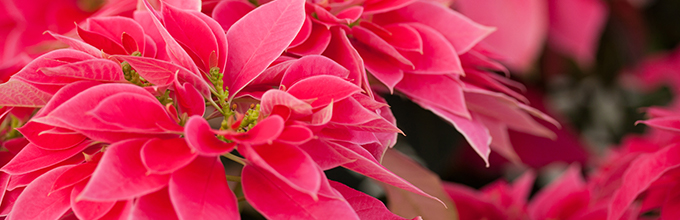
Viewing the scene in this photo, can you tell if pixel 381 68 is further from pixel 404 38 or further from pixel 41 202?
pixel 41 202

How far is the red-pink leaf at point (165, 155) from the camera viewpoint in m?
0.18

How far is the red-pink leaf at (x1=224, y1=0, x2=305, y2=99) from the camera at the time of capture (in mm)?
227

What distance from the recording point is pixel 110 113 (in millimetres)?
182

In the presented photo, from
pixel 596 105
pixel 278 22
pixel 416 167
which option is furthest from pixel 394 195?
pixel 596 105

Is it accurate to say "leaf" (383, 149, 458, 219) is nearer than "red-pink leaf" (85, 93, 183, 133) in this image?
No

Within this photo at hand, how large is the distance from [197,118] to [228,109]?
37 mm

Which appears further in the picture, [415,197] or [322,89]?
[415,197]

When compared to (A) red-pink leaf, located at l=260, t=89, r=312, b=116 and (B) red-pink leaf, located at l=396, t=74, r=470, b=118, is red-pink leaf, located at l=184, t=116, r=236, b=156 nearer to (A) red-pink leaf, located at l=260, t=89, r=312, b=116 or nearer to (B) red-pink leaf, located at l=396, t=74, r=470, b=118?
(A) red-pink leaf, located at l=260, t=89, r=312, b=116

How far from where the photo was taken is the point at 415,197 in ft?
1.05

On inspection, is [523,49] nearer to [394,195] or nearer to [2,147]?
[394,195]

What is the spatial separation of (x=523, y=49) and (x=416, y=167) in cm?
20

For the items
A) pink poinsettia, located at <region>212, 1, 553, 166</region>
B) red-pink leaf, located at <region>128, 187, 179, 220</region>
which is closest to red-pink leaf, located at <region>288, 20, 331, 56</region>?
pink poinsettia, located at <region>212, 1, 553, 166</region>

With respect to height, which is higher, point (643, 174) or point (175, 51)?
point (175, 51)

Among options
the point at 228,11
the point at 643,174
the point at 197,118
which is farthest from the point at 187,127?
the point at 643,174
